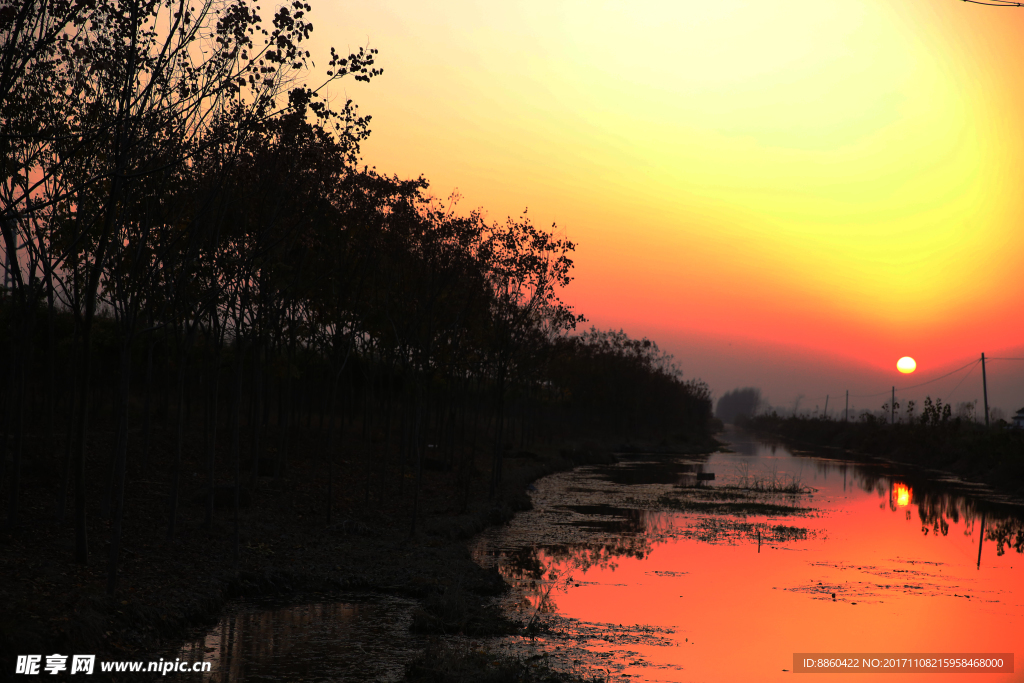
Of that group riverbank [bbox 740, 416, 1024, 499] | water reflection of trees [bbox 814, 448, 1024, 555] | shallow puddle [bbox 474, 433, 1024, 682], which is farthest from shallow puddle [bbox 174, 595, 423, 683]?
riverbank [bbox 740, 416, 1024, 499]

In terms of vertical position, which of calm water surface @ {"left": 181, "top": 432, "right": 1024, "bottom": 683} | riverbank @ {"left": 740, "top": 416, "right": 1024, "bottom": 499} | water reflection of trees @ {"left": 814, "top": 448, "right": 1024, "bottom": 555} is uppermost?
riverbank @ {"left": 740, "top": 416, "right": 1024, "bottom": 499}

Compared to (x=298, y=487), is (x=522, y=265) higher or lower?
higher

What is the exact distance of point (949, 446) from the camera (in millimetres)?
66562

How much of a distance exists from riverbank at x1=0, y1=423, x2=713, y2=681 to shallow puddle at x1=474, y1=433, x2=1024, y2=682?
5.42 feet

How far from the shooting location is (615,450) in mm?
80625

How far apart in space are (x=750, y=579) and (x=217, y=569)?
541 inches

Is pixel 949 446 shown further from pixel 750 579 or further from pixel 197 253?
pixel 197 253

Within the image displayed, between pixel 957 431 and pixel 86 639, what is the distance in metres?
77.2

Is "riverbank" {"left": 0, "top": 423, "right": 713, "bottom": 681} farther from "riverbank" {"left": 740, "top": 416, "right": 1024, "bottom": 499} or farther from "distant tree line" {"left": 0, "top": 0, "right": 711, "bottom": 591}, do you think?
"riverbank" {"left": 740, "top": 416, "right": 1024, "bottom": 499}

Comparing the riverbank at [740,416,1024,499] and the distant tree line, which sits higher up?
the distant tree line

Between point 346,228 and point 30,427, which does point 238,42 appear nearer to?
point 346,228

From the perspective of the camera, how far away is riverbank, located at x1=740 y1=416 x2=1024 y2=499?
47875 millimetres

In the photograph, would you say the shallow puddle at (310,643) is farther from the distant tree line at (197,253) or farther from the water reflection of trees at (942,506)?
the water reflection of trees at (942,506)

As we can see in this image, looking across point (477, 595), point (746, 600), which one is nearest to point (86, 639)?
point (477, 595)
